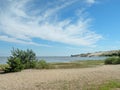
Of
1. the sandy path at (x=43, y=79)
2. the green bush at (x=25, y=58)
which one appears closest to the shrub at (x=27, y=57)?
the green bush at (x=25, y=58)

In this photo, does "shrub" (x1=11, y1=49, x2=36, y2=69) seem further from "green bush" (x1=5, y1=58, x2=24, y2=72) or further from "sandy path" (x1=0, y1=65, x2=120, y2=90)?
"sandy path" (x1=0, y1=65, x2=120, y2=90)

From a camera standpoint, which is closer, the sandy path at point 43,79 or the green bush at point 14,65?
the sandy path at point 43,79

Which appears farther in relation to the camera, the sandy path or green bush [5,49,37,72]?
green bush [5,49,37,72]

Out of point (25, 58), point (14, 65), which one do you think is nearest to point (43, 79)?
point (14, 65)

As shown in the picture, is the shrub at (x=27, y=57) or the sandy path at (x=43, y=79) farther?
the shrub at (x=27, y=57)

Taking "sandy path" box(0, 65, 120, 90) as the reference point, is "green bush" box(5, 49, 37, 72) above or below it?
above

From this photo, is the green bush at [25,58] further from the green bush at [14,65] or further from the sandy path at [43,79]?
the sandy path at [43,79]

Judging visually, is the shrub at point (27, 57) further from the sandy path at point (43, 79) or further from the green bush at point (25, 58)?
the sandy path at point (43, 79)

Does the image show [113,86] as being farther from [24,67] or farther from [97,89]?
[24,67]

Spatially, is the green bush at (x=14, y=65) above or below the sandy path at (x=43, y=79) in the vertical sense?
above

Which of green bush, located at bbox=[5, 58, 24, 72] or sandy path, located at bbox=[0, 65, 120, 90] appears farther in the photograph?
green bush, located at bbox=[5, 58, 24, 72]

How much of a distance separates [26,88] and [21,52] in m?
15.8

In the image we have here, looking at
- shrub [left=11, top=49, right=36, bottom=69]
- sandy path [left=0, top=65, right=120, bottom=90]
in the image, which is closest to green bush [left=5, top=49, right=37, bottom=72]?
shrub [left=11, top=49, right=36, bottom=69]

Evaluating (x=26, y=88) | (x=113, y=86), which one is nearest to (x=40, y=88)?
(x=26, y=88)
